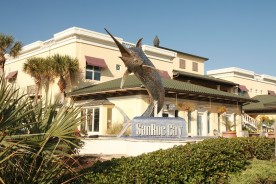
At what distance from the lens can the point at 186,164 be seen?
825 cm

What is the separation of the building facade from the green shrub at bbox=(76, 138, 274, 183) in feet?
42.9

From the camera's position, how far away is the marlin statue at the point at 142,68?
15.0m

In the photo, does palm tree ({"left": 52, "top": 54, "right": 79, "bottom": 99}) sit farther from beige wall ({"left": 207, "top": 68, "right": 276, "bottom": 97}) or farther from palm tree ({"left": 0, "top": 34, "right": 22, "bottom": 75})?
beige wall ({"left": 207, "top": 68, "right": 276, "bottom": 97})

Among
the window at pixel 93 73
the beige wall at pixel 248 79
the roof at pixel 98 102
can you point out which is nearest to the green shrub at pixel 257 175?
the roof at pixel 98 102

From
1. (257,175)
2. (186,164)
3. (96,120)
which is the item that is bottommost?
(257,175)

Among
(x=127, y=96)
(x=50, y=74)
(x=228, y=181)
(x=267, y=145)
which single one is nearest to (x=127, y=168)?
(x=228, y=181)

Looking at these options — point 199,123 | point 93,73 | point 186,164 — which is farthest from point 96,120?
point 186,164

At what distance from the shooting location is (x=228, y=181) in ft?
30.9

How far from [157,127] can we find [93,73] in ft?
49.1

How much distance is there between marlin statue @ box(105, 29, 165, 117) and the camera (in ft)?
49.3

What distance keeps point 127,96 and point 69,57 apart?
6.69m

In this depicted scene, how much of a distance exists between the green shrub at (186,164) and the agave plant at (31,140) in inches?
46.3

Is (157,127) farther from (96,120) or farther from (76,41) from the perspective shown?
(76,41)

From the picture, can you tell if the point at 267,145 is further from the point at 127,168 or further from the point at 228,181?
the point at 127,168
